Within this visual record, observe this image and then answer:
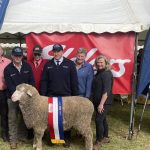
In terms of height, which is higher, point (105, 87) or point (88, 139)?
point (105, 87)

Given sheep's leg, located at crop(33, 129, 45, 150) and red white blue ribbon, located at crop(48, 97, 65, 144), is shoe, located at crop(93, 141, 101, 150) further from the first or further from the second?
sheep's leg, located at crop(33, 129, 45, 150)

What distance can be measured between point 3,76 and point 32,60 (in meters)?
0.78

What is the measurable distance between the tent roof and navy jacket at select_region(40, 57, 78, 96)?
2.71 feet

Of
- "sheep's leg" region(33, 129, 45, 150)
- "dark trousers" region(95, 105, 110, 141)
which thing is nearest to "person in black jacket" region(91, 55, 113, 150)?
"dark trousers" region(95, 105, 110, 141)

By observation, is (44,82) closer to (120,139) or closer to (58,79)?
(58,79)

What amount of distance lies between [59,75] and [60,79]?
0.08 meters

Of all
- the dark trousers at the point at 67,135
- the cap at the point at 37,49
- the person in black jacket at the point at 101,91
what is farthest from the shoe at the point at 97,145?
the cap at the point at 37,49

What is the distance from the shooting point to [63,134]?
7.40 meters

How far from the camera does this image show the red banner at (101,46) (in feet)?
26.1

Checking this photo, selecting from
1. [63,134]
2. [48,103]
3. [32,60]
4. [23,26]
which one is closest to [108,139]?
[63,134]

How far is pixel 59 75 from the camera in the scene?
24.0ft

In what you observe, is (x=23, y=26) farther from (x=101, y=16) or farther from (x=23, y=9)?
(x=101, y=16)

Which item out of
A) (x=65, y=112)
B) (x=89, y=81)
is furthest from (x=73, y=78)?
(x=65, y=112)

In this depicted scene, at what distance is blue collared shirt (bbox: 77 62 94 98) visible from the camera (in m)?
7.52
